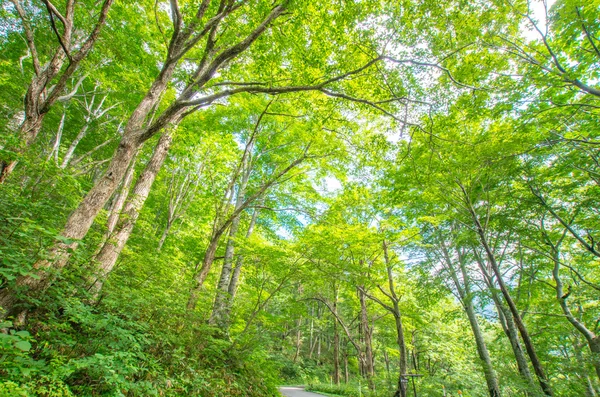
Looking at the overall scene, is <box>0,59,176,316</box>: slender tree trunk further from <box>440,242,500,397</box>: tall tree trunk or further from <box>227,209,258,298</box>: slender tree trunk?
<box>440,242,500,397</box>: tall tree trunk

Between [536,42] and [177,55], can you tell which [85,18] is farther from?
[536,42]

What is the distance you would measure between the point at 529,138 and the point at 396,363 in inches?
1028

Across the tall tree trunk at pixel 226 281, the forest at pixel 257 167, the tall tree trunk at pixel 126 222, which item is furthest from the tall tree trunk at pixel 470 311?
the tall tree trunk at pixel 126 222

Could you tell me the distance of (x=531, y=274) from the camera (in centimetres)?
938

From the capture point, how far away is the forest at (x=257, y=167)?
2953 millimetres

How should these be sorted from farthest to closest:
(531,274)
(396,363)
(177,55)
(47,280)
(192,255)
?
(396,363)
(531,274)
(192,255)
(177,55)
(47,280)

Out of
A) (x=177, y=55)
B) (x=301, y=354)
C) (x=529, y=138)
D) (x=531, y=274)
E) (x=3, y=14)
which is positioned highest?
(x=3, y=14)

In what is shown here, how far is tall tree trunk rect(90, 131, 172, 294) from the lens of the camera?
377 centimetres

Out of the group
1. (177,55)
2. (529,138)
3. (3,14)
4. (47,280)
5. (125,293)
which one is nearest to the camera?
(47,280)

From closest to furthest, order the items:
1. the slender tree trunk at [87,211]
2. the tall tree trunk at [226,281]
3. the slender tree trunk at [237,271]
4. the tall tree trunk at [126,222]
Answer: the slender tree trunk at [87,211] → the tall tree trunk at [126,222] → the tall tree trunk at [226,281] → the slender tree trunk at [237,271]

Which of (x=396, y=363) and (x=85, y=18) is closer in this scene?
(x=85, y=18)

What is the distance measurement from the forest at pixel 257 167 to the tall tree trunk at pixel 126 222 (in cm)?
3

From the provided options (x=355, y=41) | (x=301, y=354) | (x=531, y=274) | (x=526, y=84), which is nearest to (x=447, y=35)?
(x=355, y=41)

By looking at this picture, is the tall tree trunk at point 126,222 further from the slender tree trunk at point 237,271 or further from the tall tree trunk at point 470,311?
the tall tree trunk at point 470,311
